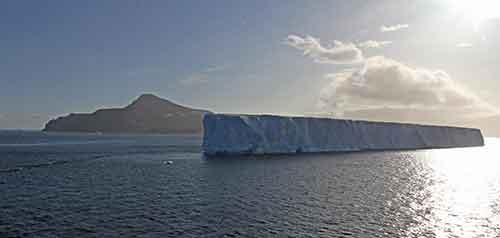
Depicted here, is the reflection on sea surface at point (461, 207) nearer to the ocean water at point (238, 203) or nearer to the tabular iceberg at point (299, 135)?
the ocean water at point (238, 203)

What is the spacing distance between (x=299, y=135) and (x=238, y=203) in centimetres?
3877


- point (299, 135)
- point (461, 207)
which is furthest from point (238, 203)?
point (299, 135)

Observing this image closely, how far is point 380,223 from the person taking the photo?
65.9 ft

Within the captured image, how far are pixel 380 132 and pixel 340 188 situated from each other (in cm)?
4779

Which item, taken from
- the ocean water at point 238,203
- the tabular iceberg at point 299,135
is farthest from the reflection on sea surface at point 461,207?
the tabular iceberg at point 299,135

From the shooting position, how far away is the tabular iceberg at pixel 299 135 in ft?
185

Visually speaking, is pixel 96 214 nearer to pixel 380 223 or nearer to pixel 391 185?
pixel 380 223

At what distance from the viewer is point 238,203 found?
2422 centimetres

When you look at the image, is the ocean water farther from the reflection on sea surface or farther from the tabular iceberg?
the tabular iceberg

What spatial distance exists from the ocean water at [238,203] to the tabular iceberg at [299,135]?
52.2ft

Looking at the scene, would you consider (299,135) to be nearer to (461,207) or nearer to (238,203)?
(461,207)

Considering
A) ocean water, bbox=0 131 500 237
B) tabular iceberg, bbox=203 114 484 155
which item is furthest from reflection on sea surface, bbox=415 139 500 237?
tabular iceberg, bbox=203 114 484 155

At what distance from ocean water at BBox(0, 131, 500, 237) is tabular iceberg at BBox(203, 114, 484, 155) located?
52.2ft

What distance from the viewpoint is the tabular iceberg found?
56.5m
